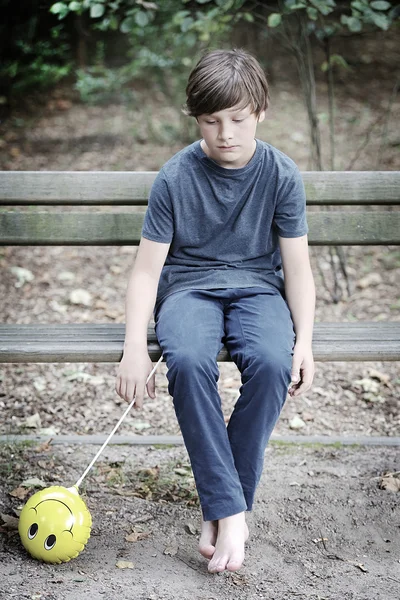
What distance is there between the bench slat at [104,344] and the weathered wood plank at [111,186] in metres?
0.58

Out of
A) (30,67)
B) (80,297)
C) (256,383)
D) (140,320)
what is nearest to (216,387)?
(256,383)

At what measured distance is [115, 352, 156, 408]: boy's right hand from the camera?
7.64 feet

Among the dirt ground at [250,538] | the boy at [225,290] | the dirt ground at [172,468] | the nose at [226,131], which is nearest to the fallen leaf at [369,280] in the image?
the dirt ground at [172,468]

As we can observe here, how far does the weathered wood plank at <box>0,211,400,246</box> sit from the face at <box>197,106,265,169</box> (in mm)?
708

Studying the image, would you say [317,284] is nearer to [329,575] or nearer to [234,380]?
[234,380]

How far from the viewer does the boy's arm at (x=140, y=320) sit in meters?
2.34

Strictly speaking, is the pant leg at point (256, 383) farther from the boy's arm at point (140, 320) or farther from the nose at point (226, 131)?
the nose at point (226, 131)

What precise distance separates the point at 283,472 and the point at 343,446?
35 cm

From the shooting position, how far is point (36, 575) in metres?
2.20

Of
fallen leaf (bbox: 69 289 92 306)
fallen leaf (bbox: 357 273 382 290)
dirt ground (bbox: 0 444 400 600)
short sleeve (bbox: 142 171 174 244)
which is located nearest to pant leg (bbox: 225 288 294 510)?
dirt ground (bbox: 0 444 400 600)

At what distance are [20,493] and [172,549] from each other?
647mm

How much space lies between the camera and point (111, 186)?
295 cm

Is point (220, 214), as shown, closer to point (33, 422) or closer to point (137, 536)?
point (137, 536)

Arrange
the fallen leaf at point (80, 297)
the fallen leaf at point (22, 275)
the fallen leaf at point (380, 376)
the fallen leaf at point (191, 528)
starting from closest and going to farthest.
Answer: the fallen leaf at point (191, 528)
the fallen leaf at point (380, 376)
the fallen leaf at point (80, 297)
the fallen leaf at point (22, 275)
